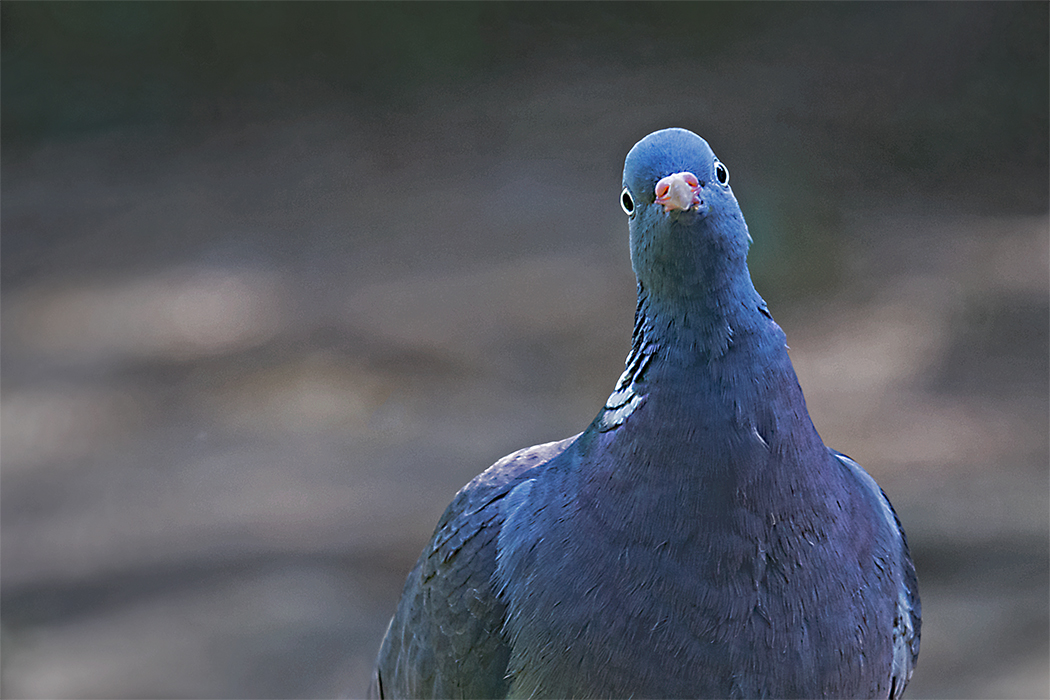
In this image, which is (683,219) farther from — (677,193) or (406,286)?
(406,286)

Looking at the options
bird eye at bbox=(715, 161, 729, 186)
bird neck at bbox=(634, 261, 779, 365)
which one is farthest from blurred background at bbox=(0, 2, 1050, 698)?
bird eye at bbox=(715, 161, 729, 186)

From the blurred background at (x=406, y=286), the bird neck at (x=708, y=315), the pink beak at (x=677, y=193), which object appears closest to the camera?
the pink beak at (x=677, y=193)

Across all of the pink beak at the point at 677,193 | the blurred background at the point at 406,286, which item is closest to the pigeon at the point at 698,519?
the pink beak at the point at 677,193

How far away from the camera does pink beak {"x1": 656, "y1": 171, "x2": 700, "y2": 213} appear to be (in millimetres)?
1930

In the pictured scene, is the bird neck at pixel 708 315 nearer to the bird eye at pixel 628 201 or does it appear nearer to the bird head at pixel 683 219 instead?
the bird head at pixel 683 219

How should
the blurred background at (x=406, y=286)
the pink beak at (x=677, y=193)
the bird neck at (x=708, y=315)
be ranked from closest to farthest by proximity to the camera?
the pink beak at (x=677, y=193)
the bird neck at (x=708, y=315)
the blurred background at (x=406, y=286)

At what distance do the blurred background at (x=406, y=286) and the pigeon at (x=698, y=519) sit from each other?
2604 millimetres

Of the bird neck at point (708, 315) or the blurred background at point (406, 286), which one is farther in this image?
the blurred background at point (406, 286)

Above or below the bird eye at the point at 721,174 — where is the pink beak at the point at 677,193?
below

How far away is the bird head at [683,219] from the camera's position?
1.98 m

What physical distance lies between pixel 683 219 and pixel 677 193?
7cm

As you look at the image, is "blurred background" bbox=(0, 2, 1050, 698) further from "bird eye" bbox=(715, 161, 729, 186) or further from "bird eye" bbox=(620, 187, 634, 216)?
"bird eye" bbox=(715, 161, 729, 186)

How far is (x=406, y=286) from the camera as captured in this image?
288 inches

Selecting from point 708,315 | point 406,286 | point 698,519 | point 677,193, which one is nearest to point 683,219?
point 677,193
